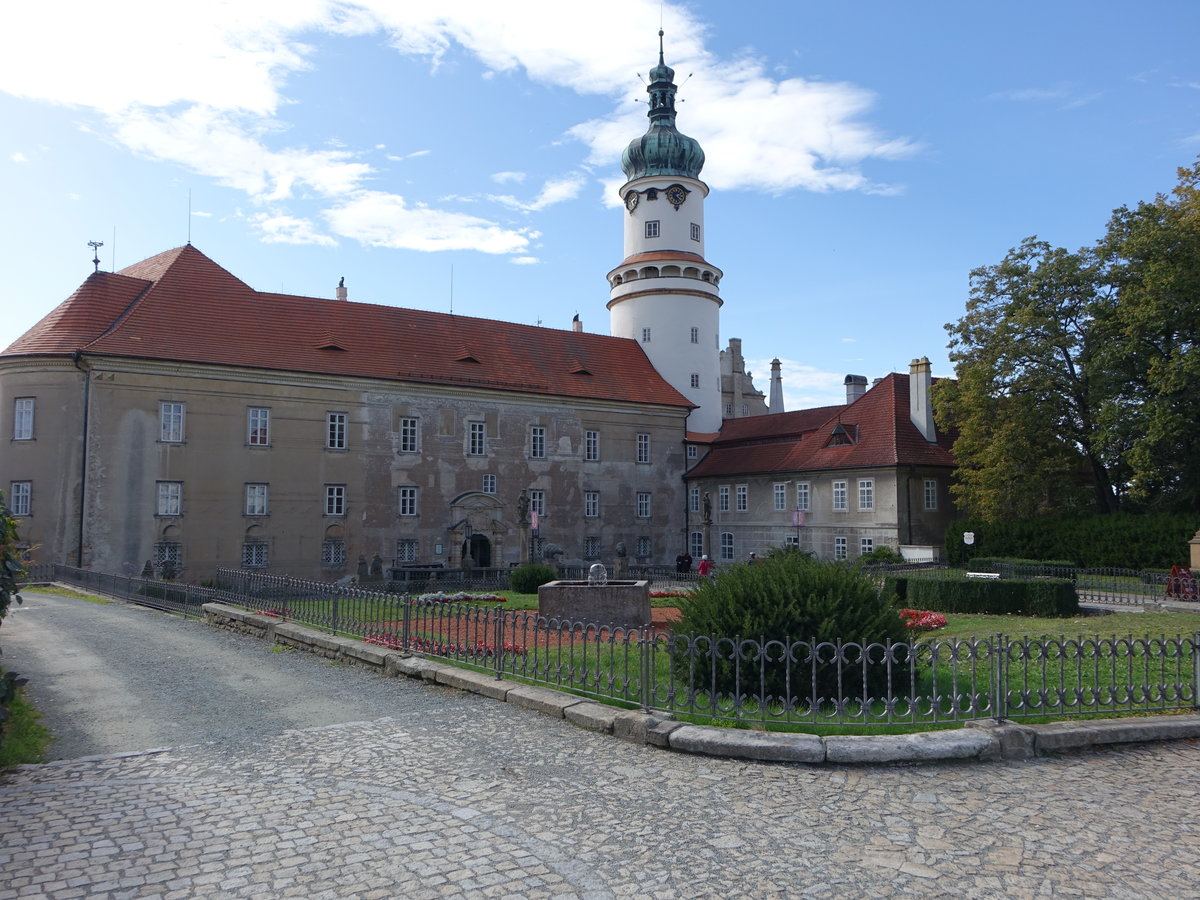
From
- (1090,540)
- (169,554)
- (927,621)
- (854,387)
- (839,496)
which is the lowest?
(927,621)

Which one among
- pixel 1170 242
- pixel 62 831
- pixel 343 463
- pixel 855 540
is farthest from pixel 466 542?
pixel 62 831

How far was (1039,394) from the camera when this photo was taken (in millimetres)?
33000

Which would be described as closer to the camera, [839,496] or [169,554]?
[169,554]

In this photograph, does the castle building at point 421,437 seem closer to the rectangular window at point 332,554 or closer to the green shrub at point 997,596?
the rectangular window at point 332,554

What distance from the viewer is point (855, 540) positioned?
3794 cm

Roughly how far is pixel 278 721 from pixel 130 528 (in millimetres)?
26766

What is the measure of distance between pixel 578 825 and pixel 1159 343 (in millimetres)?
31778

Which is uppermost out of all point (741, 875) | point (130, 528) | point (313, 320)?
point (313, 320)

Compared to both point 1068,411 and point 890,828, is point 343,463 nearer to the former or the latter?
point 1068,411

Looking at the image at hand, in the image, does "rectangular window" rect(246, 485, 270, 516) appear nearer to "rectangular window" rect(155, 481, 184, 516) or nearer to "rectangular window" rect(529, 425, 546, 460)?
"rectangular window" rect(155, 481, 184, 516)

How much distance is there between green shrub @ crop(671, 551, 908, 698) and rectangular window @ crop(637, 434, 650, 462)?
34.5 metres

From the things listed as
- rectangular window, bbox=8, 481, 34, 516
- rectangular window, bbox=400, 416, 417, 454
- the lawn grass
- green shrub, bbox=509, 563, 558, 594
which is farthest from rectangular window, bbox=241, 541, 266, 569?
the lawn grass

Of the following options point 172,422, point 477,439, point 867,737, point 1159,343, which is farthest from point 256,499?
point 1159,343

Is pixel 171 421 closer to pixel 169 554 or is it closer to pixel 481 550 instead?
pixel 169 554
